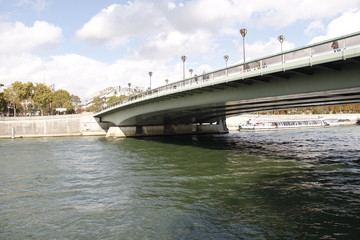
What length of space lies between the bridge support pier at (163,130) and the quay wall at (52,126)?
24.3 feet

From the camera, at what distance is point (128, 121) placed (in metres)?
51.4

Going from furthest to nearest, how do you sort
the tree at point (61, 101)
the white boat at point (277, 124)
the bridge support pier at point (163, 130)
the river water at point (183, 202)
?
the tree at point (61, 101) < the white boat at point (277, 124) < the bridge support pier at point (163, 130) < the river water at point (183, 202)

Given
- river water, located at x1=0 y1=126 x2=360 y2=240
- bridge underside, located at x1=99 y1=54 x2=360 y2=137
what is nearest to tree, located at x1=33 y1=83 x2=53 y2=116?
bridge underside, located at x1=99 y1=54 x2=360 y2=137

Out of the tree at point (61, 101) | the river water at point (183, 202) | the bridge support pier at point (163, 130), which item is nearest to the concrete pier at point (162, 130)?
the bridge support pier at point (163, 130)

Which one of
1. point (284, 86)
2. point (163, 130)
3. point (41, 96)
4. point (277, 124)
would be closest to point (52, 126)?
point (163, 130)

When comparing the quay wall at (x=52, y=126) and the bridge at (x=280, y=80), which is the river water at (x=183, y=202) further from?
the quay wall at (x=52, y=126)

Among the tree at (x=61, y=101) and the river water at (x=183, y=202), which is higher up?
the tree at (x=61, y=101)

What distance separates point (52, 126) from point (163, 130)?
23870 mm

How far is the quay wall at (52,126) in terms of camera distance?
194 ft

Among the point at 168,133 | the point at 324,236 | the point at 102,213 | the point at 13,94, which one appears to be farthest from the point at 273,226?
the point at 13,94

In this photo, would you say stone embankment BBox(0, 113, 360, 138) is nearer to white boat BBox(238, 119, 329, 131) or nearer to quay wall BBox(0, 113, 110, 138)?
quay wall BBox(0, 113, 110, 138)

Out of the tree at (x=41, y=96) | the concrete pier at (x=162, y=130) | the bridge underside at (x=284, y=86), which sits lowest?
the concrete pier at (x=162, y=130)

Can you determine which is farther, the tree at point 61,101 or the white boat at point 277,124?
the tree at point 61,101

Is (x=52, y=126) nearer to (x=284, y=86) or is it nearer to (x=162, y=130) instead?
(x=162, y=130)
